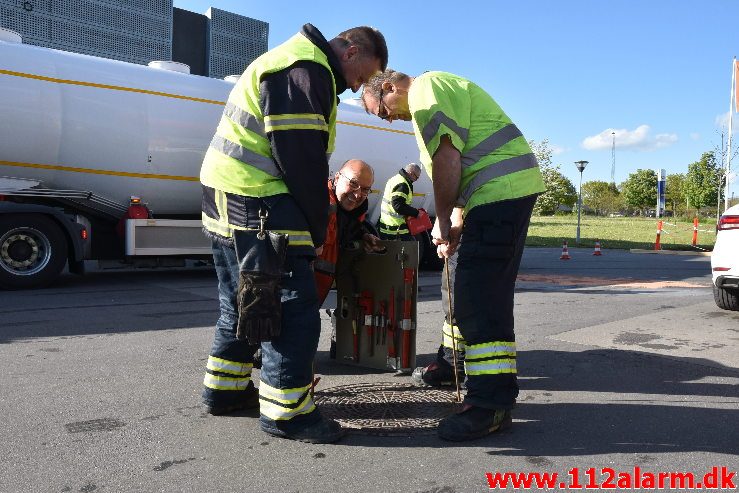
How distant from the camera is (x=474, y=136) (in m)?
3.20

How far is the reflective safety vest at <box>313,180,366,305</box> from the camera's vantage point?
13.0 ft

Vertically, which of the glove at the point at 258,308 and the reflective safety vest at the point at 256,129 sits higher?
the reflective safety vest at the point at 256,129

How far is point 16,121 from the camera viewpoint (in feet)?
26.7

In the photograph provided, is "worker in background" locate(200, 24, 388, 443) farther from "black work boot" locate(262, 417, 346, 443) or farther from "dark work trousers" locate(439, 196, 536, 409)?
"dark work trousers" locate(439, 196, 536, 409)

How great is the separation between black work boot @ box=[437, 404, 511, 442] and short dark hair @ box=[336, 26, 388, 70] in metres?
1.74

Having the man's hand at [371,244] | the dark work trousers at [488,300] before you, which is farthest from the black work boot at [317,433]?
the man's hand at [371,244]

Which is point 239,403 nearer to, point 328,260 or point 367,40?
point 328,260

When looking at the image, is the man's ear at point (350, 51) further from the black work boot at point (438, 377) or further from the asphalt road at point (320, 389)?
the black work boot at point (438, 377)

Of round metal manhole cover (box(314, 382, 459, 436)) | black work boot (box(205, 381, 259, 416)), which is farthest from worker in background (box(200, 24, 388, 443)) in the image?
black work boot (box(205, 381, 259, 416))

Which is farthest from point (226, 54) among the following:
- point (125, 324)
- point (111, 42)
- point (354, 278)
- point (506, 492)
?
point (506, 492)

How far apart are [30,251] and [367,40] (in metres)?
6.75

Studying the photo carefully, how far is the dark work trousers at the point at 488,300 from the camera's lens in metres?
3.08

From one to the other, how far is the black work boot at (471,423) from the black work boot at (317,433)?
49 centimetres

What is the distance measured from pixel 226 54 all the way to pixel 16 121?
16739 mm
